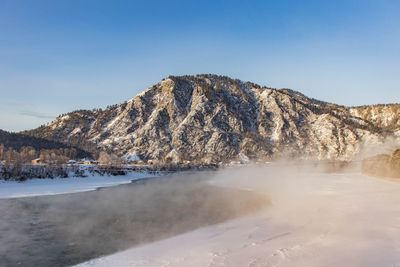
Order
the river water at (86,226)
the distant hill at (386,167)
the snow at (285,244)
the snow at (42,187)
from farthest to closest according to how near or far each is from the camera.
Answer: the distant hill at (386,167)
the snow at (42,187)
the river water at (86,226)
the snow at (285,244)

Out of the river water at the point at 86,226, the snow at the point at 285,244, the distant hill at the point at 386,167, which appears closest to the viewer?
the snow at the point at 285,244

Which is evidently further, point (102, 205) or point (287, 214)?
point (102, 205)

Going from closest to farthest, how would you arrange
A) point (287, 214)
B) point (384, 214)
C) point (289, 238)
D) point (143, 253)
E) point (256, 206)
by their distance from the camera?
point (143, 253)
point (289, 238)
point (384, 214)
point (287, 214)
point (256, 206)

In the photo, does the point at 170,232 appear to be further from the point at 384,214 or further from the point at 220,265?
the point at 384,214

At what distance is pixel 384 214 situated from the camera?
3112cm

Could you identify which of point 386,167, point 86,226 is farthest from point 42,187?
point 386,167

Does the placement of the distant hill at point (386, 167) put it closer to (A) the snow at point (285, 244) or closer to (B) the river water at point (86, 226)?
(B) the river water at point (86, 226)

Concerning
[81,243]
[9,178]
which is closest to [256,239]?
[81,243]

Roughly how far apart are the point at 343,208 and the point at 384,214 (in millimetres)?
5061

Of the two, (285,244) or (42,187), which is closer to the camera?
(285,244)

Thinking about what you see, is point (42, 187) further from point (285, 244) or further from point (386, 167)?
point (386, 167)

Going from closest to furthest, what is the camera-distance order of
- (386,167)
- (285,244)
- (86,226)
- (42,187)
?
1. (285,244)
2. (86,226)
3. (42,187)
4. (386,167)

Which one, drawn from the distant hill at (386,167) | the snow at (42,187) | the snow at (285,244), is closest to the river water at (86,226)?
the snow at (285,244)

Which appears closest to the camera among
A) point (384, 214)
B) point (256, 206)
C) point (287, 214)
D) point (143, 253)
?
point (143, 253)
